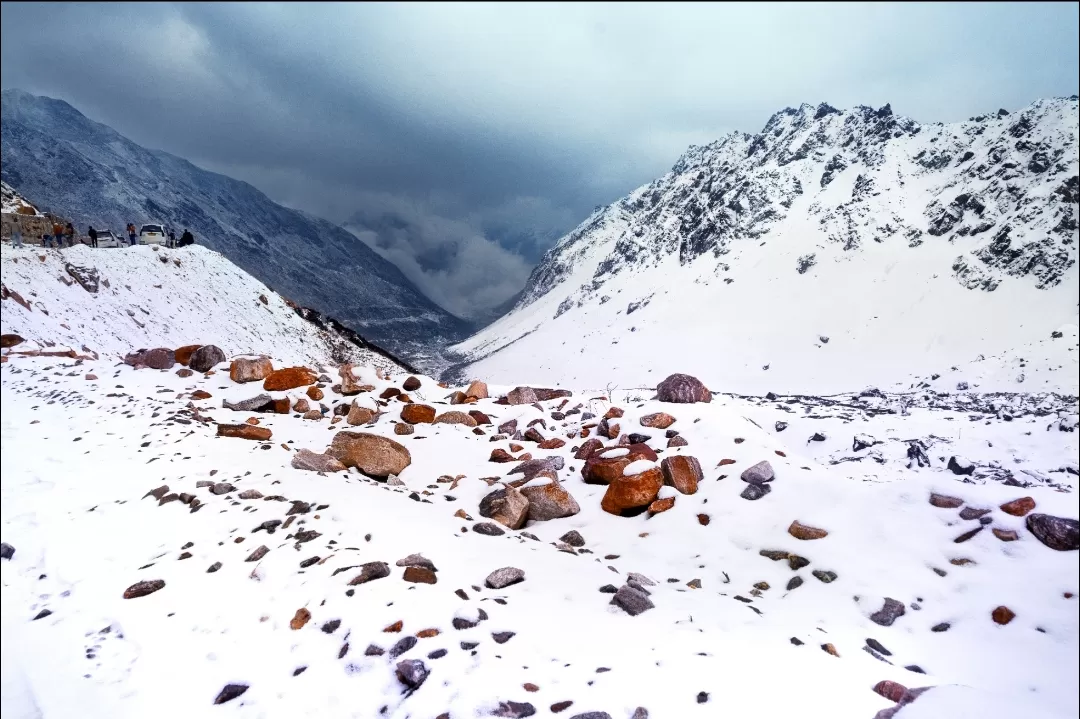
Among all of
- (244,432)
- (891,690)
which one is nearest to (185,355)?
(244,432)

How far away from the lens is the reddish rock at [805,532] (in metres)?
5.65

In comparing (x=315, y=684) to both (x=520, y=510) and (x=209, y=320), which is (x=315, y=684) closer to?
(x=520, y=510)

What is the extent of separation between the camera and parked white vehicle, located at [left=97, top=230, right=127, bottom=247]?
28.5 metres

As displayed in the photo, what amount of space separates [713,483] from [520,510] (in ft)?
9.52

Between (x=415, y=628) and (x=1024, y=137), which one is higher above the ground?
(x=1024, y=137)

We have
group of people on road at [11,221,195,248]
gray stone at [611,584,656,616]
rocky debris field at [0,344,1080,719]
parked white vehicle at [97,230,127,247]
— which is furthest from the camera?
parked white vehicle at [97,230,127,247]

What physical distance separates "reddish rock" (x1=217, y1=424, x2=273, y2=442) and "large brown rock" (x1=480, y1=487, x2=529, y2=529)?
15.3 feet

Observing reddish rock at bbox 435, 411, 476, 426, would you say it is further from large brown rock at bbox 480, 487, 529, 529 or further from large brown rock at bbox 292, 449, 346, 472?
large brown rock at bbox 480, 487, 529, 529

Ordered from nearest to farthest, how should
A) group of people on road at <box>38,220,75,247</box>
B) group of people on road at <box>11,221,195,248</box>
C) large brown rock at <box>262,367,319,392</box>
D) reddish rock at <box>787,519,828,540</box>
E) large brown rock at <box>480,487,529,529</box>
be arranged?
reddish rock at <box>787,519,828,540</box> < large brown rock at <box>480,487,529,529</box> < large brown rock at <box>262,367,319,392</box> < group of people on road at <box>11,221,195,248</box> < group of people on road at <box>38,220,75,247</box>

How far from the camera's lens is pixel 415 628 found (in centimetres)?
365

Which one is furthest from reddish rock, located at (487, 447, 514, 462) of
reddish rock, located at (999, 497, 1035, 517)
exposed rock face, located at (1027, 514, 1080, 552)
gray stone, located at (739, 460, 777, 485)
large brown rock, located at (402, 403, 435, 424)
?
exposed rock face, located at (1027, 514, 1080, 552)

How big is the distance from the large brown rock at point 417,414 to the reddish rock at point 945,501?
8.49 meters

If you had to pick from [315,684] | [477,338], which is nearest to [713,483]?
[315,684]

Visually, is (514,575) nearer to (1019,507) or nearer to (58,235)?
(1019,507)
